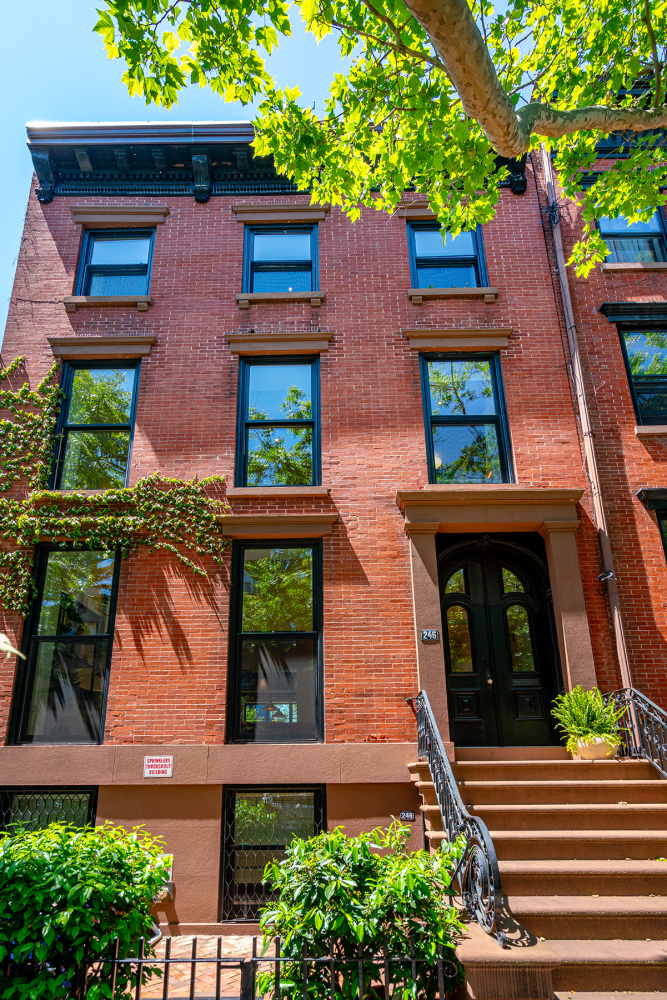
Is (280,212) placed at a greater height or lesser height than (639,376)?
greater

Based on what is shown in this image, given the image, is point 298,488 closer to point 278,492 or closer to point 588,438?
point 278,492

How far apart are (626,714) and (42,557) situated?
316 inches

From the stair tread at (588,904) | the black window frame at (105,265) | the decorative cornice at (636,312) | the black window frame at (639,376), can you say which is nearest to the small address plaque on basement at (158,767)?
the stair tread at (588,904)

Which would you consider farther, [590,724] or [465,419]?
[465,419]

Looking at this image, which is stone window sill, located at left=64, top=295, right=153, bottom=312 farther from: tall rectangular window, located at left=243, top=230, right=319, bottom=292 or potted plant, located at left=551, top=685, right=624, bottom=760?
A: potted plant, located at left=551, top=685, right=624, bottom=760

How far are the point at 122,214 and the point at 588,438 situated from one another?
8.34m

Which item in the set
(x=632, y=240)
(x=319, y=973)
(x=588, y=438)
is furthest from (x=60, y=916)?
(x=632, y=240)

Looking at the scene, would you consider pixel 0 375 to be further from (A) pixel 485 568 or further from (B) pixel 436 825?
(B) pixel 436 825

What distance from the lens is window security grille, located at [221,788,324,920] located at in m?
7.59

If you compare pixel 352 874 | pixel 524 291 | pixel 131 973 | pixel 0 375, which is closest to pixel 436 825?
pixel 352 874

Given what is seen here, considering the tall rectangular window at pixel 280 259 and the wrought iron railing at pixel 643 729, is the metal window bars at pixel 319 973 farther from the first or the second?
the tall rectangular window at pixel 280 259

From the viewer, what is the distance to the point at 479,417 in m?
9.63

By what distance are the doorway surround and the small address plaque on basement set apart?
343 cm

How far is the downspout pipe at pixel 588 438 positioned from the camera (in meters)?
8.36
